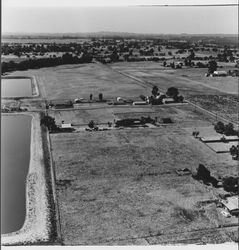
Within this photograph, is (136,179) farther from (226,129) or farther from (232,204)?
(226,129)

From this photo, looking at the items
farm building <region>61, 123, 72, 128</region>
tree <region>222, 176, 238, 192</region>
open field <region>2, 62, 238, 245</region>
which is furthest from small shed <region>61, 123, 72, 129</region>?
tree <region>222, 176, 238, 192</region>

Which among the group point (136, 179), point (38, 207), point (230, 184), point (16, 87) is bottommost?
point (38, 207)

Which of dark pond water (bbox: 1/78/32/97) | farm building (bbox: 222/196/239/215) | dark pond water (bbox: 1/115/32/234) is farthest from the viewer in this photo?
dark pond water (bbox: 1/78/32/97)

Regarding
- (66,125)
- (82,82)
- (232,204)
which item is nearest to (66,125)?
(66,125)

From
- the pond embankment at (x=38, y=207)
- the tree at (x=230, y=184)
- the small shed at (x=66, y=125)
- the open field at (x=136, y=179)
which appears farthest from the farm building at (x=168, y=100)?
the tree at (x=230, y=184)

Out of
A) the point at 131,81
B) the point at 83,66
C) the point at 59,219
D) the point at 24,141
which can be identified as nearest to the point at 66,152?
the point at 24,141

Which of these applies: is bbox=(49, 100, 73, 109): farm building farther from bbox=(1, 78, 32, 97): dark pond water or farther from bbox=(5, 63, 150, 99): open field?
bbox=(1, 78, 32, 97): dark pond water

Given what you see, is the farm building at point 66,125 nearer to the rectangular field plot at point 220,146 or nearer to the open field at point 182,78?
the rectangular field plot at point 220,146
